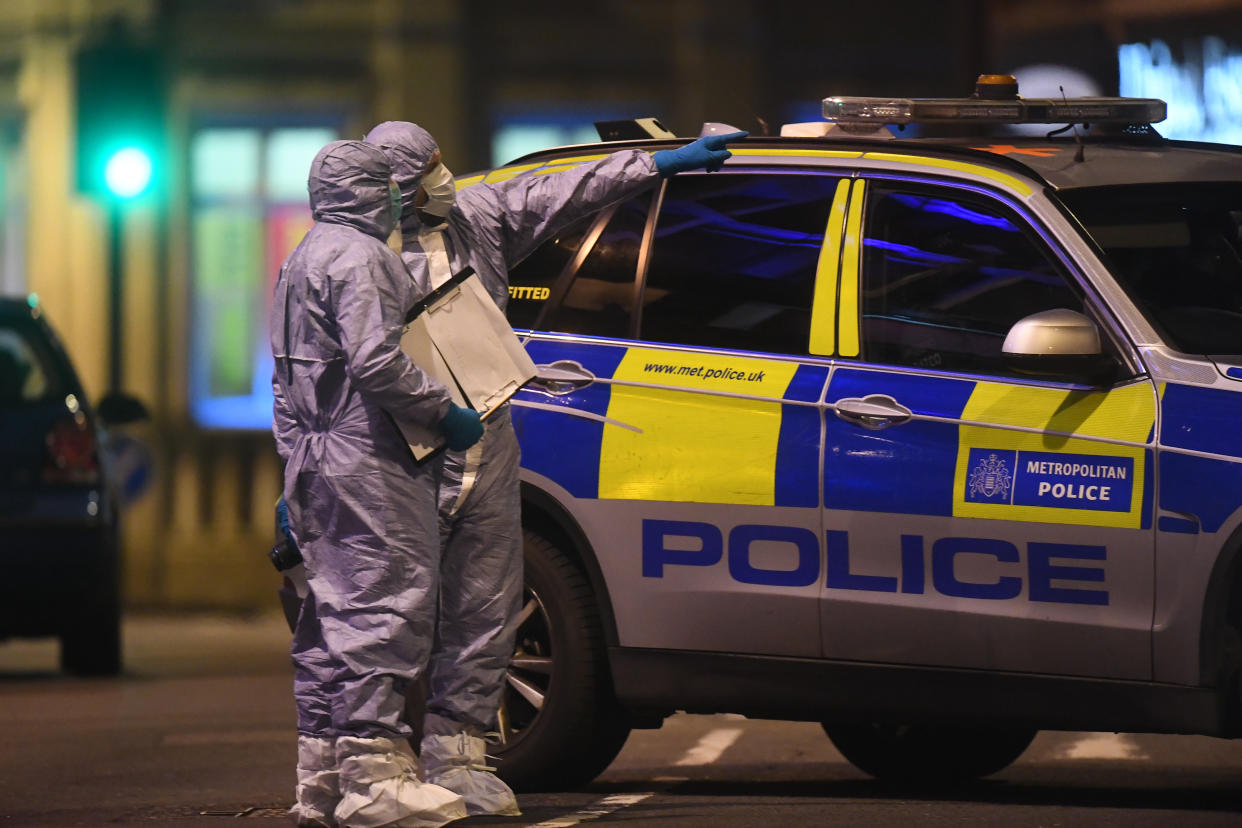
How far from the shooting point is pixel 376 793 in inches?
255

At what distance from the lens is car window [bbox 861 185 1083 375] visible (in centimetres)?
693

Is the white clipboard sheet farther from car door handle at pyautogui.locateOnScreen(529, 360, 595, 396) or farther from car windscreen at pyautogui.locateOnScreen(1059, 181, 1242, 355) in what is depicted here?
car windscreen at pyautogui.locateOnScreen(1059, 181, 1242, 355)

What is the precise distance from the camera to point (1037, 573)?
22.0ft

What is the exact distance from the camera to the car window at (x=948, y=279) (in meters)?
6.93

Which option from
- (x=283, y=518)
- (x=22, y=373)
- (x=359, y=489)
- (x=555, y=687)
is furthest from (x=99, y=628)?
(x=359, y=489)

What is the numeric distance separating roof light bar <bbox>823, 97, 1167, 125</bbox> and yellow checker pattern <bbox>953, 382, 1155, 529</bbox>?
89cm

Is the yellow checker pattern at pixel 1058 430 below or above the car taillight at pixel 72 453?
above

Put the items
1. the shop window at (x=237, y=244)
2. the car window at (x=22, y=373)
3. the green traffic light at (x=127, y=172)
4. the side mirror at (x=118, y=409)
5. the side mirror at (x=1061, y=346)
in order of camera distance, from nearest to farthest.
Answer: the side mirror at (x=1061, y=346) → the car window at (x=22, y=373) → the side mirror at (x=118, y=409) → the green traffic light at (x=127, y=172) → the shop window at (x=237, y=244)

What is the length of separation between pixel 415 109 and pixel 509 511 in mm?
10722

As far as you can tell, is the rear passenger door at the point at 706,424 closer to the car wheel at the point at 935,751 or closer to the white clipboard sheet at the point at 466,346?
the white clipboard sheet at the point at 466,346

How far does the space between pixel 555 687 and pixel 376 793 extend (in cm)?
93

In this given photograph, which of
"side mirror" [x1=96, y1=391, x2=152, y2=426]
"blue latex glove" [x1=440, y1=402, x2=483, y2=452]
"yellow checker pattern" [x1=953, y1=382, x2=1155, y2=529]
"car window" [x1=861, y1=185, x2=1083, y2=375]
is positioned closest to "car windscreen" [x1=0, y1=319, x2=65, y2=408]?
"side mirror" [x1=96, y1=391, x2=152, y2=426]

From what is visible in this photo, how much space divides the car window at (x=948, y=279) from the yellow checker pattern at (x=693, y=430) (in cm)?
31

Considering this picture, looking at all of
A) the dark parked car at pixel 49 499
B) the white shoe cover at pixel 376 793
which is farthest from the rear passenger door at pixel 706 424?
the dark parked car at pixel 49 499
